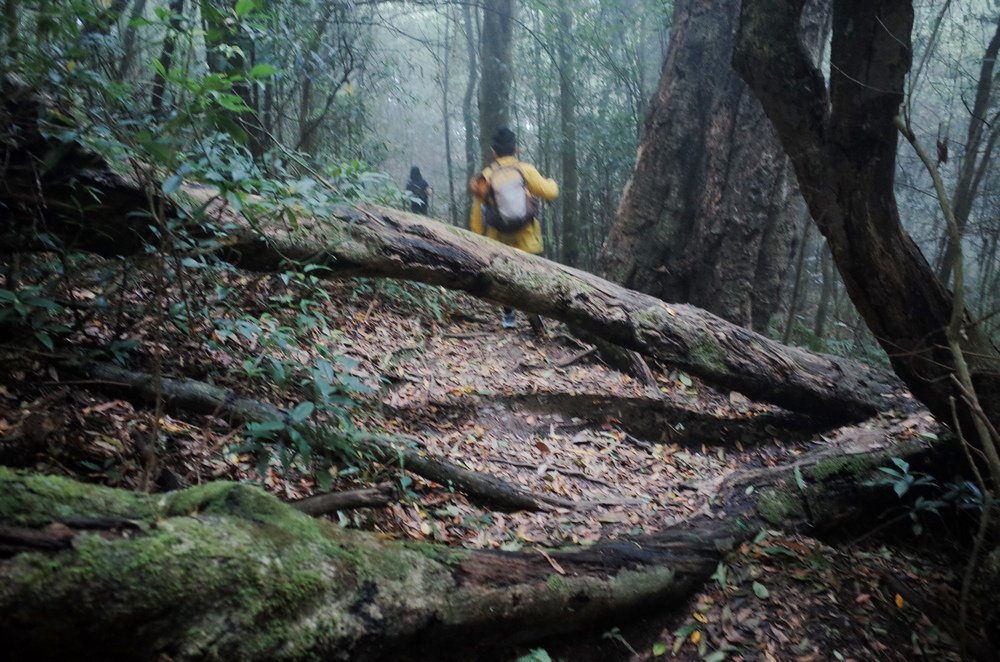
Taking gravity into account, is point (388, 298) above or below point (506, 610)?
above

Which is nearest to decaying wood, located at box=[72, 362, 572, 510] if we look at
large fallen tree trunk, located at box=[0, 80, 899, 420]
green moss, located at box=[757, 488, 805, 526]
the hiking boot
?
large fallen tree trunk, located at box=[0, 80, 899, 420]

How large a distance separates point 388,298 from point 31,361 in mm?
3889

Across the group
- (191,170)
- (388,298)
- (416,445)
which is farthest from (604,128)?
(191,170)

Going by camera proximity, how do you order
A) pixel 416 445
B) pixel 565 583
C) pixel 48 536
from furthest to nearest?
1. pixel 416 445
2. pixel 565 583
3. pixel 48 536

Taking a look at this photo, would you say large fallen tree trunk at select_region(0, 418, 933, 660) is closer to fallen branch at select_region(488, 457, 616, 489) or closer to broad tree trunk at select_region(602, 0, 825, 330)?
fallen branch at select_region(488, 457, 616, 489)

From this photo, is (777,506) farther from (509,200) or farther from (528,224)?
(509,200)

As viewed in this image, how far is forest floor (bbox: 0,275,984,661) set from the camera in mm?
2947

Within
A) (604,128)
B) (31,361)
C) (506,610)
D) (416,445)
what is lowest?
(506,610)

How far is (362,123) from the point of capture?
1015 cm

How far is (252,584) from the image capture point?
1.93 metres

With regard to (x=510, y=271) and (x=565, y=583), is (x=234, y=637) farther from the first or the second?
(x=510, y=271)

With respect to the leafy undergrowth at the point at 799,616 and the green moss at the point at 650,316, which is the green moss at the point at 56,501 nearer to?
the leafy undergrowth at the point at 799,616

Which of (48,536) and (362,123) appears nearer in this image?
(48,536)

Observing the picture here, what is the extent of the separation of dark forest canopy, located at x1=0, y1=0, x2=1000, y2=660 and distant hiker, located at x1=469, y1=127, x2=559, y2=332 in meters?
0.12
